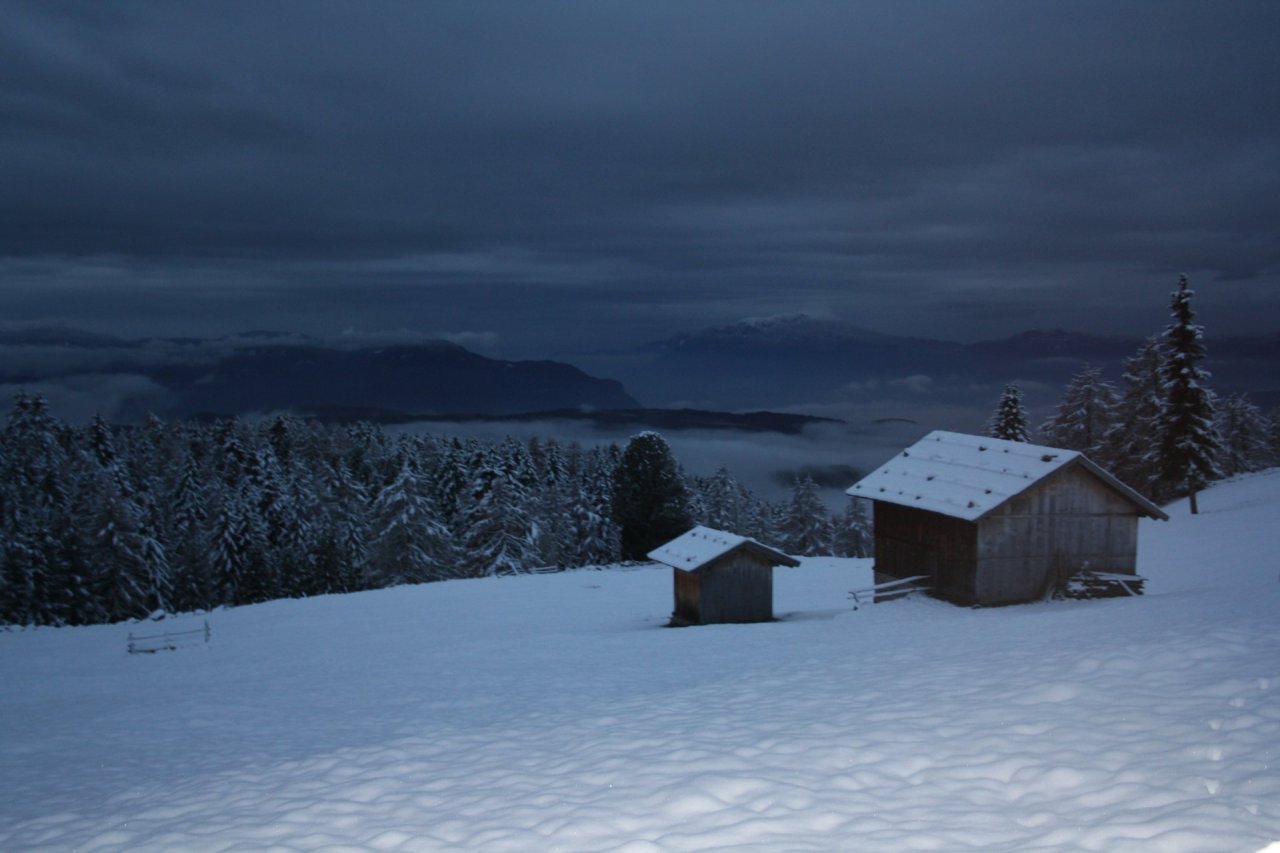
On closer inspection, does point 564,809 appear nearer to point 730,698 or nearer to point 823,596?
point 730,698

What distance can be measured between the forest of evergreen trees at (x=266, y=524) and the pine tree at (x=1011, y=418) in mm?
22235

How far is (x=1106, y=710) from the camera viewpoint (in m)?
9.17

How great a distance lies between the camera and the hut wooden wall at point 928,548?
77.5 feet

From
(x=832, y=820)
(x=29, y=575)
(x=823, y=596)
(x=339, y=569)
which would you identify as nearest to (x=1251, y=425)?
(x=823, y=596)

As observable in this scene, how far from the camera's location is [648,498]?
5759cm

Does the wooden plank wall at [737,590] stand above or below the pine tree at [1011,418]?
below

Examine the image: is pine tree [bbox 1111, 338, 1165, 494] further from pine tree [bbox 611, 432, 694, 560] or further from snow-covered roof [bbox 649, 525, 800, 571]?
snow-covered roof [bbox 649, 525, 800, 571]

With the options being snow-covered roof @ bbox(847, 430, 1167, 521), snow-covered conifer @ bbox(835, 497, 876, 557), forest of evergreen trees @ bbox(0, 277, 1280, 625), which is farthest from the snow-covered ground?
snow-covered conifer @ bbox(835, 497, 876, 557)

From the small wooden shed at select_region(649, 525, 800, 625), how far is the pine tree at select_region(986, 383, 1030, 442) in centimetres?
3662

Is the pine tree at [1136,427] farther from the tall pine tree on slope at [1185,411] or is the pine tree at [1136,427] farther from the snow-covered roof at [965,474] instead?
the snow-covered roof at [965,474]

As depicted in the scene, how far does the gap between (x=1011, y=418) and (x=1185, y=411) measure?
12057mm

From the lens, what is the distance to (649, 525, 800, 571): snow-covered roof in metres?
28.2

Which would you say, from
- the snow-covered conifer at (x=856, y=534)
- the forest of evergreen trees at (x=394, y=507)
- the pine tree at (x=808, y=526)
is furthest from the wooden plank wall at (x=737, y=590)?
the snow-covered conifer at (x=856, y=534)

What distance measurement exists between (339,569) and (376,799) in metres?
54.9
